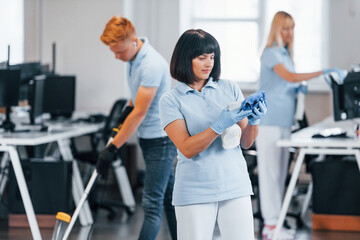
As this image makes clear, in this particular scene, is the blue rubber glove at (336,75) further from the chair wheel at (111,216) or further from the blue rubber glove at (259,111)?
the blue rubber glove at (259,111)

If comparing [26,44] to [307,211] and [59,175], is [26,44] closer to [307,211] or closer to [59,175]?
[59,175]

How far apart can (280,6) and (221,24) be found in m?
0.66

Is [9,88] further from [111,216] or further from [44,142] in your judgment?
[111,216]

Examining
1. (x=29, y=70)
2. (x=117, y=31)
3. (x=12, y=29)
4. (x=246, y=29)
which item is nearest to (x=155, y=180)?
(x=117, y=31)

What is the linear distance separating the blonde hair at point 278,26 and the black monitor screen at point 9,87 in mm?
1947

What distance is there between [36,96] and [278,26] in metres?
2.00

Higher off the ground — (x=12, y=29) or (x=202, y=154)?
(x=12, y=29)

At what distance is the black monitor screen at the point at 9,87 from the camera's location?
4648mm

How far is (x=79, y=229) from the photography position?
4.54m

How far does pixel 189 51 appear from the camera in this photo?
2.25 m

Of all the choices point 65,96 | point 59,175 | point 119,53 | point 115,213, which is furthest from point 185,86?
point 65,96

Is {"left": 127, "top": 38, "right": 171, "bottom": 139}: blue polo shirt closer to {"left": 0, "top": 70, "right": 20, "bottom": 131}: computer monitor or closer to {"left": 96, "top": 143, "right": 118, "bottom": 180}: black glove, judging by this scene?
{"left": 96, "top": 143, "right": 118, "bottom": 180}: black glove

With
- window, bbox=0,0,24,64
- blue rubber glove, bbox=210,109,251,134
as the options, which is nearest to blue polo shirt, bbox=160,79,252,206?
blue rubber glove, bbox=210,109,251,134

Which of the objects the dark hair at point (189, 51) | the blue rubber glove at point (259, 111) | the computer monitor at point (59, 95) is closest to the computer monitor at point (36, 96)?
the computer monitor at point (59, 95)
